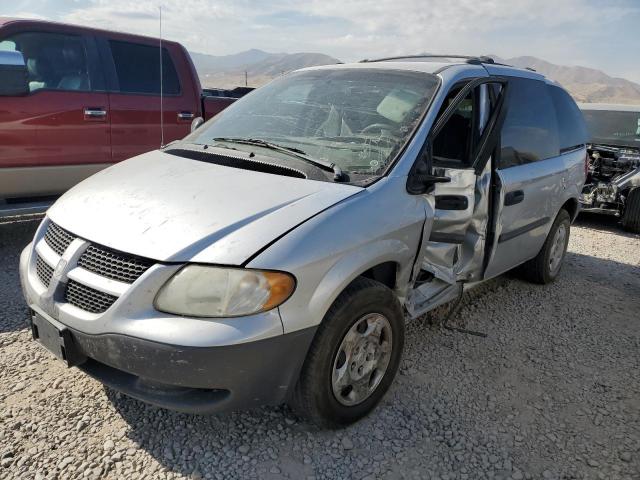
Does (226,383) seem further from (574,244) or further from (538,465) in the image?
(574,244)

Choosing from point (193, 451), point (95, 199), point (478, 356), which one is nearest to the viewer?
point (193, 451)

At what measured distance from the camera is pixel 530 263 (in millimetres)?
4680

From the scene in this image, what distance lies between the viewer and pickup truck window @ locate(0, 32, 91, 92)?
4.86 meters

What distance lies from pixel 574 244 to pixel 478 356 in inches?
149

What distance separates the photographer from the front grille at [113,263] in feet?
6.97

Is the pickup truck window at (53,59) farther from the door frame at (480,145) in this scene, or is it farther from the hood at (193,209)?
the door frame at (480,145)

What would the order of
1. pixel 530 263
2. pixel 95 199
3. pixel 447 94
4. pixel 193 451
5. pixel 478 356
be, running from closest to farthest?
pixel 193 451, pixel 95 199, pixel 447 94, pixel 478 356, pixel 530 263

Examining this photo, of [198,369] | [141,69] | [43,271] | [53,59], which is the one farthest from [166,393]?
[141,69]

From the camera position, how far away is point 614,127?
840 cm

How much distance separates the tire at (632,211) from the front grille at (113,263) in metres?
7.10

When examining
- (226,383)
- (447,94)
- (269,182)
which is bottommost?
(226,383)

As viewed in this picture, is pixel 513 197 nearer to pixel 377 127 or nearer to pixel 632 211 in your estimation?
pixel 377 127

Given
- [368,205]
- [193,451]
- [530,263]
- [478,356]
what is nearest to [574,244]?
[530,263]

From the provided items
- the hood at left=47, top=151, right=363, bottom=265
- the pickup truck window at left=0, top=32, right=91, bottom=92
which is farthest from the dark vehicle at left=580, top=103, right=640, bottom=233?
the pickup truck window at left=0, top=32, right=91, bottom=92
